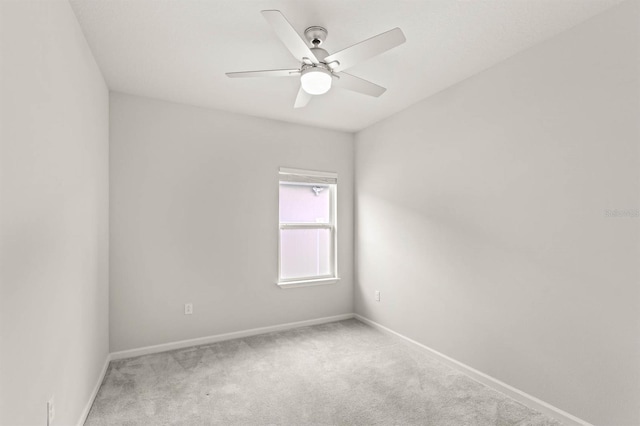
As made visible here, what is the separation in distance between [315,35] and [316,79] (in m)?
0.32

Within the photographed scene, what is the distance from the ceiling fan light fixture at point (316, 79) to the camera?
2084mm

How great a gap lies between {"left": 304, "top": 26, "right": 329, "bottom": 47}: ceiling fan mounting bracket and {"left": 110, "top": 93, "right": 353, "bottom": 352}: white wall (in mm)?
1769

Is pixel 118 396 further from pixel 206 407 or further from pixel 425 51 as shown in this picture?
pixel 425 51

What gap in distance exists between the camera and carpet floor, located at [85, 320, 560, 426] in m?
2.20

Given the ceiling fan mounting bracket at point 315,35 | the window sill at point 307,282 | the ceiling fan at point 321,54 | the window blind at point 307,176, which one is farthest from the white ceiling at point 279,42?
the window sill at point 307,282

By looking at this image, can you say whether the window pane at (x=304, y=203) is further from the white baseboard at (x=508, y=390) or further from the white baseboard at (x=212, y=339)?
the white baseboard at (x=508, y=390)

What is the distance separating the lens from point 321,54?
208 centimetres

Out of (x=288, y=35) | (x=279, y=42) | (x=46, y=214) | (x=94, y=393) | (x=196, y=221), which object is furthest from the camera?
(x=196, y=221)

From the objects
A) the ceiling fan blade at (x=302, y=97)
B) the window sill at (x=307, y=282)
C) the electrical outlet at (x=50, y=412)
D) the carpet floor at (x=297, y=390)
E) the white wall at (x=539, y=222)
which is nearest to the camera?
the electrical outlet at (x=50, y=412)

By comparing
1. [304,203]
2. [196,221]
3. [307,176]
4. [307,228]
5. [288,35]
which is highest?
[288,35]

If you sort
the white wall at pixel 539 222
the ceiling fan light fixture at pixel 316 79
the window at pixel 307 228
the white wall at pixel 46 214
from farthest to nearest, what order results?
the window at pixel 307 228, the ceiling fan light fixture at pixel 316 79, the white wall at pixel 539 222, the white wall at pixel 46 214

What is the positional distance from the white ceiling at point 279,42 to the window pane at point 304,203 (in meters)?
1.30

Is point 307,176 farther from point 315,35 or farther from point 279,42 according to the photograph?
point 315,35

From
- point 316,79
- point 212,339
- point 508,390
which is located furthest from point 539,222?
point 212,339
